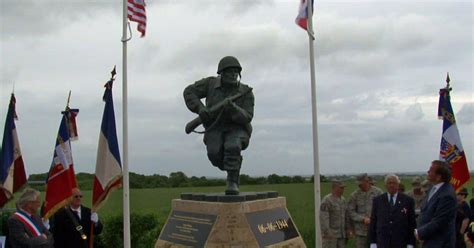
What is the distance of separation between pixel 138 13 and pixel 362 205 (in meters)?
4.94

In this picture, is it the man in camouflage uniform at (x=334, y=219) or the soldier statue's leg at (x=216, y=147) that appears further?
the man in camouflage uniform at (x=334, y=219)

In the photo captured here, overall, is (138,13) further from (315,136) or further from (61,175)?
(315,136)

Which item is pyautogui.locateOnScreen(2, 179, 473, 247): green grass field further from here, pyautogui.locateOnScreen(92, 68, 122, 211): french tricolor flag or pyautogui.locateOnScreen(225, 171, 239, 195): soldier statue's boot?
pyautogui.locateOnScreen(225, 171, 239, 195): soldier statue's boot

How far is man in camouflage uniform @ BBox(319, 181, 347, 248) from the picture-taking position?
6727 millimetres

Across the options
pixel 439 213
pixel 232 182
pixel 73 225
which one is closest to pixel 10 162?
pixel 73 225

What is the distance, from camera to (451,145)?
8094mm

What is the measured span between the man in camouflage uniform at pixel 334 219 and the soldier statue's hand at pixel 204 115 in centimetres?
221

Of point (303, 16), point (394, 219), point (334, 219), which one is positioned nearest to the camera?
point (394, 219)

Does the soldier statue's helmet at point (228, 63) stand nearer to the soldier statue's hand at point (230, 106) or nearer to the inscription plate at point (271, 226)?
the soldier statue's hand at point (230, 106)

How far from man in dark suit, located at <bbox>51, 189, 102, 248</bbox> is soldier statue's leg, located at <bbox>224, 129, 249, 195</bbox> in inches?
73.0

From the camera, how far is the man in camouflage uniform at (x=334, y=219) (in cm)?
673

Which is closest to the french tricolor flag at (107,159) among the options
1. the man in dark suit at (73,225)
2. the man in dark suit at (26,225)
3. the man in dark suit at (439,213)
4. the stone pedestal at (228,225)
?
the man in dark suit at (73,225)

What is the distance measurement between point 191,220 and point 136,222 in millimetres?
Result: 3907

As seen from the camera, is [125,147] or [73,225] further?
[125,147]
